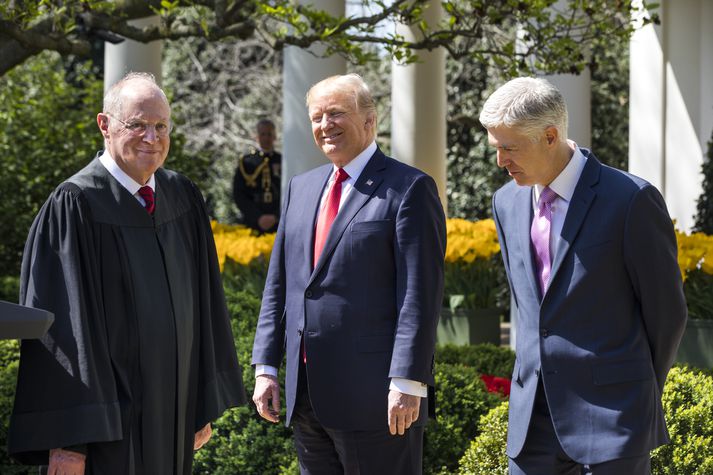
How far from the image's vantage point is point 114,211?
3.87m

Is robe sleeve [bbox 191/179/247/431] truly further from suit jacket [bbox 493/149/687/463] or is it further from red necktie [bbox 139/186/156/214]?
suit jacket [bbox 493/149/687/463]

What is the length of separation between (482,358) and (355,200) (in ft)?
12.6

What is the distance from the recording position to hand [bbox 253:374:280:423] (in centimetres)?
425

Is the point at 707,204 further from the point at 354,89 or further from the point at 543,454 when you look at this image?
the point at 543,454

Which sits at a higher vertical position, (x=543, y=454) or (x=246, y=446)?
(x=543, y=454)

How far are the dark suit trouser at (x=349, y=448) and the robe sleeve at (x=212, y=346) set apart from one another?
256mm

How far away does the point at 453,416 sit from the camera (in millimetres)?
5781

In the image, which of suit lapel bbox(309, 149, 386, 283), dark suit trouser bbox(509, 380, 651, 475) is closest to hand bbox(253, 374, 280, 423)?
suit lapel bbox(309, 149, 386, 283)

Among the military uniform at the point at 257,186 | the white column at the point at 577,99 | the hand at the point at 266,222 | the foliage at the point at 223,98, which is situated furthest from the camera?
the foliage at the point at 223,98

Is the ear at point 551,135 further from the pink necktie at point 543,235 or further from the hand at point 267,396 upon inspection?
the hand at point 267,396

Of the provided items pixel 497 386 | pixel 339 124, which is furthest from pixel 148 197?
pixel 497 386

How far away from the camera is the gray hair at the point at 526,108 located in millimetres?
3488

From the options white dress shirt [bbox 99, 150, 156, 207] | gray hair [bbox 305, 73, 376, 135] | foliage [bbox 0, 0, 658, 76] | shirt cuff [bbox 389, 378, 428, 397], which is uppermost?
foliage [bbox 0, 0, 658, 76]

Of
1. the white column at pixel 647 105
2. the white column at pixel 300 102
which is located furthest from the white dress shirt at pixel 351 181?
the white column at pixel 647 105
